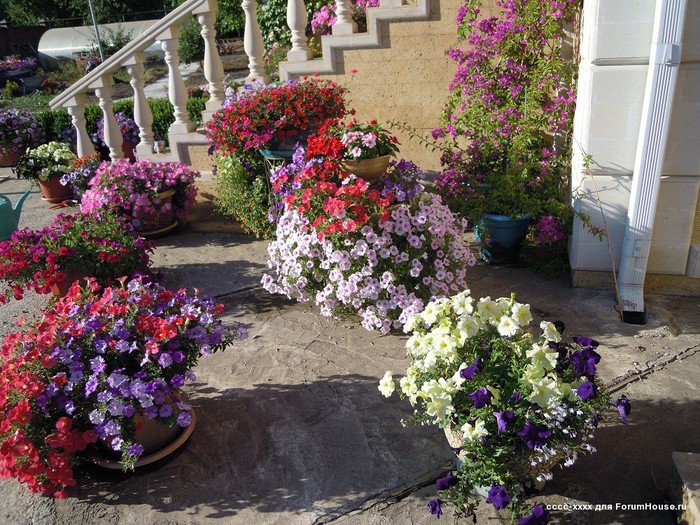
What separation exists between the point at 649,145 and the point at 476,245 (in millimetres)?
1619

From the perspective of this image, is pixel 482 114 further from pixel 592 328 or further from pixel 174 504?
pixel 174 504

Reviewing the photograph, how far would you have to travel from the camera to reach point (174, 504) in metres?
2.49

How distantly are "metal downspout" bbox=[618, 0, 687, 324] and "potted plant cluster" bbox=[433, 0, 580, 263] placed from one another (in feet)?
2.24

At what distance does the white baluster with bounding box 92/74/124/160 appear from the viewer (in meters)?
5.96

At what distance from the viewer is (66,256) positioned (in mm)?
3959

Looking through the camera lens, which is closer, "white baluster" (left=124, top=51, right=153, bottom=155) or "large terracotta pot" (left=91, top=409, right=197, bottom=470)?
"large terracotta pot" (left=91, top=409, right=197, bottom=470)

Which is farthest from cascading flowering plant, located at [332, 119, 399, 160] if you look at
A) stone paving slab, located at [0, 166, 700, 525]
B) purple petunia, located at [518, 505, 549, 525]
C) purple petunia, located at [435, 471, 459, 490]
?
purple petunia, located at [518, 505, 549, 525]

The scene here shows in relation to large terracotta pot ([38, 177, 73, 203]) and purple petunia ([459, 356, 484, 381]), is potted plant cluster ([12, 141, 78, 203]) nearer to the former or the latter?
large terracotta pot ([38, 177, 73, 203])

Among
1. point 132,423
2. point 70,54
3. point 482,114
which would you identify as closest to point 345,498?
point 132,423

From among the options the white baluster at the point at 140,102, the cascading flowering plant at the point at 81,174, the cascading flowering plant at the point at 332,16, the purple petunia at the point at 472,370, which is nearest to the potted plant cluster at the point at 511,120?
the cascading flowering plant at the point at 332,16

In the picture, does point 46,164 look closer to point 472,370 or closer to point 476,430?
point 472,370

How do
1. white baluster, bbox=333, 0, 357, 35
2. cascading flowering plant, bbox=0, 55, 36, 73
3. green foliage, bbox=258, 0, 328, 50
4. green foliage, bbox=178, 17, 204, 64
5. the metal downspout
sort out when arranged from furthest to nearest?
cascading flowering plant, bbox=0, 55, 36, 73, green foliage, bbox=178, 17, 204, 64, green foliage, bbox=258, 0, 328, 50, white baluster, bbox=333, 0, 357, 35, the metal downspout

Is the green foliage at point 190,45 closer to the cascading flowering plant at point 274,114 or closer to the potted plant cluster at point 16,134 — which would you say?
the potted plant cluster at point 16,134

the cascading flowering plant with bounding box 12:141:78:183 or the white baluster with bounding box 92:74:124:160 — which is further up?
the white baluster with bounding box 92:74:124:160
